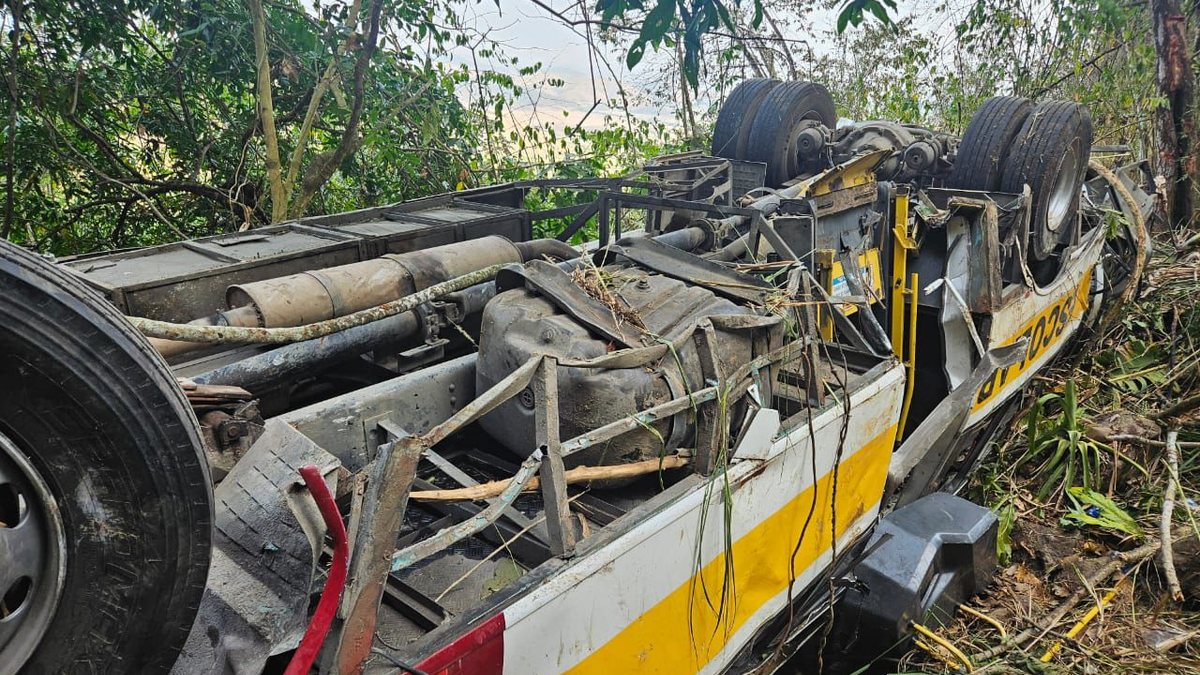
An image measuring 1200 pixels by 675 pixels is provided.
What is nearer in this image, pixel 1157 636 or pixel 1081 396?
pixel 1157 636

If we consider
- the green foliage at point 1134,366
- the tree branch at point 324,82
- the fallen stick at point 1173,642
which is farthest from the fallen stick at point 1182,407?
the tree branch at point 324,82

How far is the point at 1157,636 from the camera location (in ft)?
10.6

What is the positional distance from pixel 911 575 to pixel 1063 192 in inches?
144

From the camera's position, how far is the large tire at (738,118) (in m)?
5.31

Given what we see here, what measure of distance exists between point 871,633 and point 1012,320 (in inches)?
97.0

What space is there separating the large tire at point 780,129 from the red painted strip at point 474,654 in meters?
4.23

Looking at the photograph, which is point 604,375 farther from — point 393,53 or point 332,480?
point 393,53

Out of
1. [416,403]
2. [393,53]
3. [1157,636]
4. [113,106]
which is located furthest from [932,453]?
[113,106]

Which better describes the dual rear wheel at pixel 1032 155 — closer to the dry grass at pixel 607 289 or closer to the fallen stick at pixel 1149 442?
the fallen stick at pixel 1149 442

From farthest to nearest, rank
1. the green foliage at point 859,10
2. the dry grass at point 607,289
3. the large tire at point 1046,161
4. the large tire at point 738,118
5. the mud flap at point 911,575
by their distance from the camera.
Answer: the large tire at point 738,118 < the large tire at point 1046,161 < the mud flap at point 911,575 < the dry grass at point 607,289 < the green foliage at point 859,10

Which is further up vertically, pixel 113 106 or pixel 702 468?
pixel 113 106

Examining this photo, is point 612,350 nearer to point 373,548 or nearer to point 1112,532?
point 373,548

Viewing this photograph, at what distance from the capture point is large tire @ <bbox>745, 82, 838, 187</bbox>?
5.21 metres

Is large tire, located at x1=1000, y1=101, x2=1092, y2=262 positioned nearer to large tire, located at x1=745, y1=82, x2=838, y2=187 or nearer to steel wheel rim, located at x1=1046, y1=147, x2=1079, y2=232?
steel wheel rim, located at x1=1046, y1=147, x2=1079, y2=232
